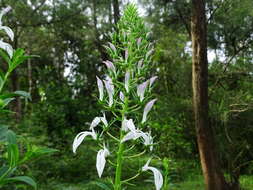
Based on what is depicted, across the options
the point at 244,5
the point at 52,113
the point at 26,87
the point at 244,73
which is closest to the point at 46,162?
the point at 52,113

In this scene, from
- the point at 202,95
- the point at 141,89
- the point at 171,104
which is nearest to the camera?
the point at 141,89

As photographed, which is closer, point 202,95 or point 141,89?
point 141,89

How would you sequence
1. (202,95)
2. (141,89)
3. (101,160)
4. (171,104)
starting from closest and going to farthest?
(101,160) < (141,89) < (202,95) < (171,104)

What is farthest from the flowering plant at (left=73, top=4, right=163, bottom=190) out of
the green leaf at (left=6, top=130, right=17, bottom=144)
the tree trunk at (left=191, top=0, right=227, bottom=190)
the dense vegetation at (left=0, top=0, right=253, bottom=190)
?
the tree trunk at (left=191, top=0, right=227, bottom=190)

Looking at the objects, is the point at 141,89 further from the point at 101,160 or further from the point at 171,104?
the point at 171,104

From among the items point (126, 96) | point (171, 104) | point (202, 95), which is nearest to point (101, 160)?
point (126, 96)

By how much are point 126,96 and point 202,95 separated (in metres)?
4.68

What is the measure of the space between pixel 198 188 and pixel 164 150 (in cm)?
231

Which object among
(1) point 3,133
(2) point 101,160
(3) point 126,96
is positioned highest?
(3) point 126,96

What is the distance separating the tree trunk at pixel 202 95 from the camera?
A: 19.1 feet

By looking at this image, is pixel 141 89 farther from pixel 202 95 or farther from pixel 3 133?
pixel 202 95

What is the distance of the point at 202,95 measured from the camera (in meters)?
5.90

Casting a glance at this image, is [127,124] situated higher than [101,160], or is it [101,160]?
[127,124]

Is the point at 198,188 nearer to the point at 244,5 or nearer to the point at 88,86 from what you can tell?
the point at 244,5
